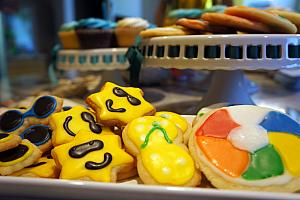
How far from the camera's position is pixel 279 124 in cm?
37

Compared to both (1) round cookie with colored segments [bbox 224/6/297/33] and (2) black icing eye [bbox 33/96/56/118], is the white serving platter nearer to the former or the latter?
(2) black icing eye [bbox 33/96/56/118]

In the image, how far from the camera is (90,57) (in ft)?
2.59

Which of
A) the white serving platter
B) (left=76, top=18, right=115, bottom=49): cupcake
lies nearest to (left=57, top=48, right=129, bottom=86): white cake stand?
(left=76, top=18, right=115, bottom=49): cupcake

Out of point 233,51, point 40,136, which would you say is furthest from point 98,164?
point 233,51

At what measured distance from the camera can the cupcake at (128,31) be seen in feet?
2.73

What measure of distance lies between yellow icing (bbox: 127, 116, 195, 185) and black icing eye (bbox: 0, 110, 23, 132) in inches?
6.3

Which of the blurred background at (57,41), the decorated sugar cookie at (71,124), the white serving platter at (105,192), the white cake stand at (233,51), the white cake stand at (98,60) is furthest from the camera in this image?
the blurred background at (57,41)

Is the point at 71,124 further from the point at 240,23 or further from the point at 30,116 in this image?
the point at 240,23

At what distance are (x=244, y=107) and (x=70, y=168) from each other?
213 millimetres

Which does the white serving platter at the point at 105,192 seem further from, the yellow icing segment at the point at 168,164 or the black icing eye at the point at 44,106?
the black icing eye at the point at 44,106

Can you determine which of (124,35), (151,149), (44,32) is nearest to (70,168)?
(151,149)

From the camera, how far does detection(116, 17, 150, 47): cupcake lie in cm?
83

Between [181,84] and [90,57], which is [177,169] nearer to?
[90,57]

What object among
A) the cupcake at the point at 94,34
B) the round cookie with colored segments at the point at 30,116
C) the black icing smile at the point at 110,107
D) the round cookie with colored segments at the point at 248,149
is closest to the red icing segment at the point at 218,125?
the round cookie with colored segments at the point at 248,149
